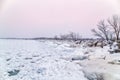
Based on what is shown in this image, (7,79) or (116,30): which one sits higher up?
(116,30)

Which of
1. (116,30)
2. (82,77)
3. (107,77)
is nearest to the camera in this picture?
(107,77)

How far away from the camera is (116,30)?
30.7m

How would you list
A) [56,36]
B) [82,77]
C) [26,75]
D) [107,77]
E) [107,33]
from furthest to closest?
[56,36] → [107,33] → [26,75] → [82,77] → [107,77]

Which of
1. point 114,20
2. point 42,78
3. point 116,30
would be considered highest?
point 114,20

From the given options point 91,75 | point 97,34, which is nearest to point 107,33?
point 97,34

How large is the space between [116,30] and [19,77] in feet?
89.2

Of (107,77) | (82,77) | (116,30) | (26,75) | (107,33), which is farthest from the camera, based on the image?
(107,33)

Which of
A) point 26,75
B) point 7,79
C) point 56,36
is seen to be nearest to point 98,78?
point 26,75

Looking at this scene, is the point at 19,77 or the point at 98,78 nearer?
the point at 98,78

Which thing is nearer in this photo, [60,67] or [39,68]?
[39,68]

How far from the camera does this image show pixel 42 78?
6.38m

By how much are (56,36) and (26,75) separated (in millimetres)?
A: 84466

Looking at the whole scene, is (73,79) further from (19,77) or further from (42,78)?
(19,77)

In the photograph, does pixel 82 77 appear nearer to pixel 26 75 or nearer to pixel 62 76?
pixel 62 76
